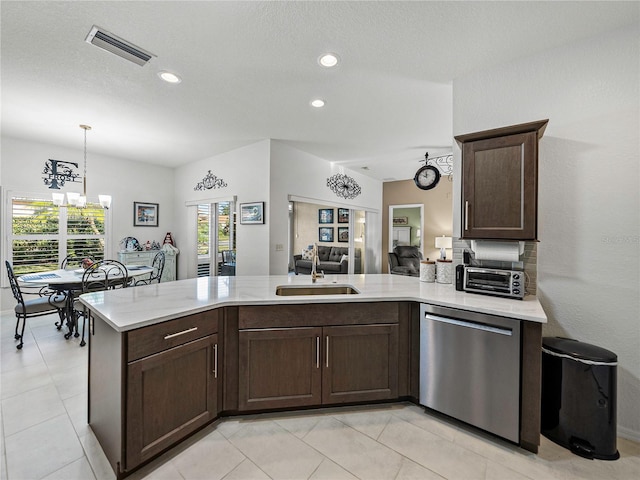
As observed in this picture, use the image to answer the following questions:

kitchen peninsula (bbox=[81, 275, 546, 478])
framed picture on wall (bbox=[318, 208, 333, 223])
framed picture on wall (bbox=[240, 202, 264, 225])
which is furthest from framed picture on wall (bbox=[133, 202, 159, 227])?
framed picture on wall (bbox=[318, 208, 333, 223])

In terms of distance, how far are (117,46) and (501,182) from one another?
2.95 m

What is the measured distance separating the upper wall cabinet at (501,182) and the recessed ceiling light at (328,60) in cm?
115

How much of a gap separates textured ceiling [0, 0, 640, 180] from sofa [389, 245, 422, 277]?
12.2ft

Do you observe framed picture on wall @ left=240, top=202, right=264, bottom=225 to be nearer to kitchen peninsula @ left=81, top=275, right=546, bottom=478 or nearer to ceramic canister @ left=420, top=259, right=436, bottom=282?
kitchen peninsula @ left=81, top=275, right=546, bottom=478

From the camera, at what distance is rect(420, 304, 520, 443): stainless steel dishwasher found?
1.70 metres

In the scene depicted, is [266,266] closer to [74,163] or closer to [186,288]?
[186,288]

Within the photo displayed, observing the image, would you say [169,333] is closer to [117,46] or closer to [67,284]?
[117,46]

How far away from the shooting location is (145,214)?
569cm

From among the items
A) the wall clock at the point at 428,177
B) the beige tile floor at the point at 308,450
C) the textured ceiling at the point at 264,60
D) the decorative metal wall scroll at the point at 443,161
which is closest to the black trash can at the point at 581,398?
the beige tile floor at the point at 308,450

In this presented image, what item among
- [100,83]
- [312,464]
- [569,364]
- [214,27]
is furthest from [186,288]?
[569,364]

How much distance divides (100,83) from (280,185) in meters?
2.32

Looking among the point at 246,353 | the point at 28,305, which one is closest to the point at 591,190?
the point at 246,353

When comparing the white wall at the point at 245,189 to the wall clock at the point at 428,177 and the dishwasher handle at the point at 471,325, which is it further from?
the dishwasher handle at the point at 471,325

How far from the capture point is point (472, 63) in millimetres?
2281
